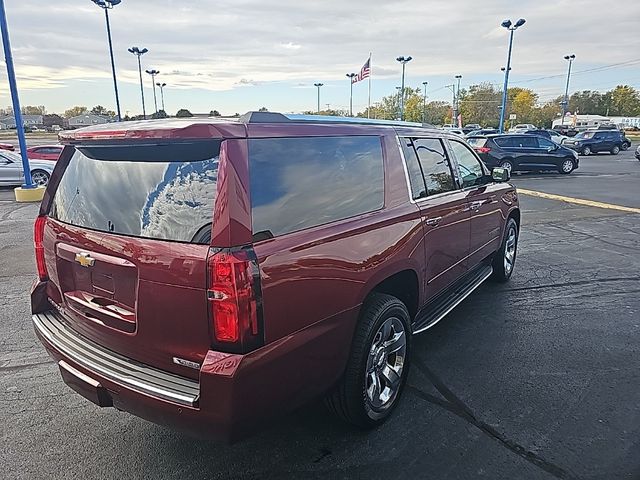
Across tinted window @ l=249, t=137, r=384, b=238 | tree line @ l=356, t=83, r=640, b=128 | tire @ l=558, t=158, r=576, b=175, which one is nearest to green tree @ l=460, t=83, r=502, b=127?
tree line @ l=356, t=83, r=640, b=128

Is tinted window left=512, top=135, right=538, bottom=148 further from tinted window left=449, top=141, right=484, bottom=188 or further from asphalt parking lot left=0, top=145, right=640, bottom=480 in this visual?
tinted window left=449, top=141, right=484, bottom=188

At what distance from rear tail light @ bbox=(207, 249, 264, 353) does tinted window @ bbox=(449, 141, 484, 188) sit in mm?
2892

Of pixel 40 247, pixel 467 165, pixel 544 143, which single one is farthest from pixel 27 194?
pixel 544 143

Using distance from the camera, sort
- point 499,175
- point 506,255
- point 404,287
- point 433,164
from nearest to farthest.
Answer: point 404,287 < point 433,164 < point 499,175 < point 506,255

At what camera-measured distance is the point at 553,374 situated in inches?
146

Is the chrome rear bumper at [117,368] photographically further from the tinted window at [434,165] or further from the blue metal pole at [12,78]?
the blue metal pole at [12,78]

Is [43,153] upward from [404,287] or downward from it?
→ downward

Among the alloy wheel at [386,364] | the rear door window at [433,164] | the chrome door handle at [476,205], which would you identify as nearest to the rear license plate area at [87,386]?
the alloy wheel at [386,364]

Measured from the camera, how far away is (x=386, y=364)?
3.19 meters

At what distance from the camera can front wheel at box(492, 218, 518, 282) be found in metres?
5.61

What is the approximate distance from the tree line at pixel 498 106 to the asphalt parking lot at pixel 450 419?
334 feet

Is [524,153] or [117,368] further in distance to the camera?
[524,153]

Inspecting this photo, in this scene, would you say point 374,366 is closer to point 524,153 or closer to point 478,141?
point 478,141

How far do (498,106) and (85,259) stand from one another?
113 meters
